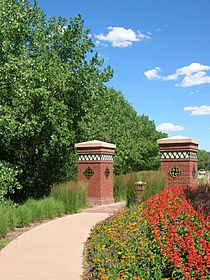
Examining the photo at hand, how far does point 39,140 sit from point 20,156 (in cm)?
183

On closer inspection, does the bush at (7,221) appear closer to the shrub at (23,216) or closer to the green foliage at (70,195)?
the shrub at (23,216)

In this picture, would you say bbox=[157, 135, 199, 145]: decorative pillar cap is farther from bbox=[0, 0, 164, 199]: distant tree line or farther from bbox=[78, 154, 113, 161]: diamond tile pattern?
bbox=[0, 0, 164, 199]: distant tree line

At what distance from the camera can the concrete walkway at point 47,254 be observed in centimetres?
605

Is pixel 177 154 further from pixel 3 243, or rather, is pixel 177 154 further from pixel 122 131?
pixel 122 131

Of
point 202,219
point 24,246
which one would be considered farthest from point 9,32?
point 202,219

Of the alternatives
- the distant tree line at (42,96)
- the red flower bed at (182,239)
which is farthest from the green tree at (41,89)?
the red flower bed at (182,239)

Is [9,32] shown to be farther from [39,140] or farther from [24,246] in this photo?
[24,246]

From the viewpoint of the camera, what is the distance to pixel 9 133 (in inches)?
623

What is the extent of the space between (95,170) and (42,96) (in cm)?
356

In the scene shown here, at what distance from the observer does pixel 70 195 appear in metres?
13.5

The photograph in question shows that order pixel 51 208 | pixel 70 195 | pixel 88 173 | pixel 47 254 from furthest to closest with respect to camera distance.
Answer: pixel 88 173 < pixel 70 195 < pixel 51 208 < pixel 47 254

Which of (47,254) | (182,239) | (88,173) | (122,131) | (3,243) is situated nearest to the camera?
(182,239)

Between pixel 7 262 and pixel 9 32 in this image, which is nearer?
pixel 7 262

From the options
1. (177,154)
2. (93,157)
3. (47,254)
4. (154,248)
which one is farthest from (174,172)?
(154,248)
